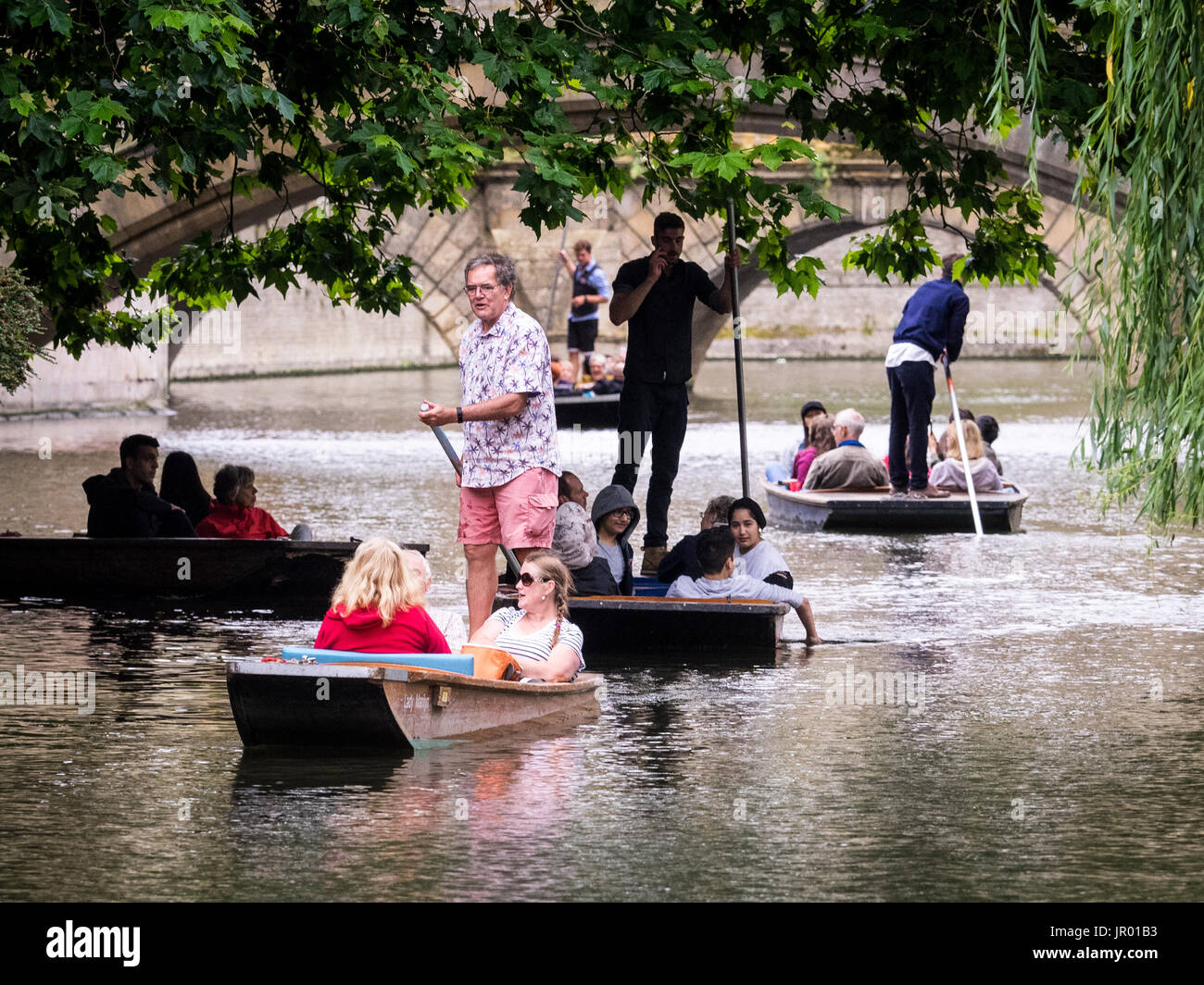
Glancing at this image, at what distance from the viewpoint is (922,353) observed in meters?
15.4

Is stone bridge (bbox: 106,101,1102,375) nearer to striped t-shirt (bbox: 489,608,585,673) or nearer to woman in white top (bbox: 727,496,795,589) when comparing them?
woman in white top (bbox: 727,496,795,589)

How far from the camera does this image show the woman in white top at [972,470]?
615 inches

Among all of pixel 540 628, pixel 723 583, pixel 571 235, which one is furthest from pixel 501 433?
pixel 571 235

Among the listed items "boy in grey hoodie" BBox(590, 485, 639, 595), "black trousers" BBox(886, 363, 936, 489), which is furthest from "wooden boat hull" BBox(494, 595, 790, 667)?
"black trousers" BBox(886, 363, 936, 489)

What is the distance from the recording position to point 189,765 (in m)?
7.04

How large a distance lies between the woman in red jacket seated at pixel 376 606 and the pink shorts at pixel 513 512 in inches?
50.8

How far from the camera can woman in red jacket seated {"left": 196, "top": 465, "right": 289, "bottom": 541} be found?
11711 mm

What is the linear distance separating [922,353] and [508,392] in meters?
7.47

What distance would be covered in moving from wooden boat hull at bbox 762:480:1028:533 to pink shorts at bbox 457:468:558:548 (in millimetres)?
6614

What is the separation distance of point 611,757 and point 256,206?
36.2 ft

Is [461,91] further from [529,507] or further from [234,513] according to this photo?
[234,513]
